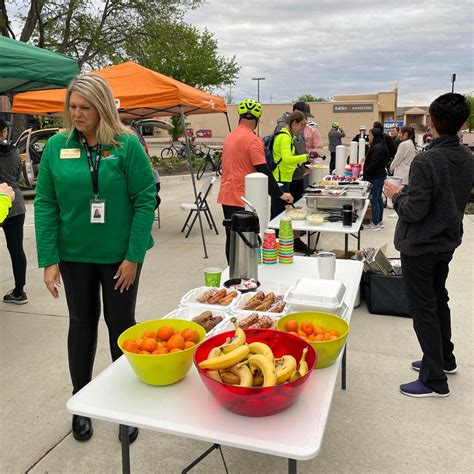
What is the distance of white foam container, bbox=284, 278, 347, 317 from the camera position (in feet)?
6.62

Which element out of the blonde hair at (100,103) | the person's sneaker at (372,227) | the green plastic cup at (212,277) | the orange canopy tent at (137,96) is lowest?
the person's sneaker at (372,227)

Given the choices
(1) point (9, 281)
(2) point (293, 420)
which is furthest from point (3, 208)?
(1) point (9, 281)

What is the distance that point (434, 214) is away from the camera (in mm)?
2527

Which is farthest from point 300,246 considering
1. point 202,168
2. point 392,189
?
point 202,168

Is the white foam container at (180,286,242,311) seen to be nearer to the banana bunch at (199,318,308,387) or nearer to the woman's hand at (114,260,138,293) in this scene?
the woman's hand at (114,260,138,293)

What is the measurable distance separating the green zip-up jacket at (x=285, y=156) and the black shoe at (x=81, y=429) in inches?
145

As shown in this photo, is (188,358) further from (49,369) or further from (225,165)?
(225,165)

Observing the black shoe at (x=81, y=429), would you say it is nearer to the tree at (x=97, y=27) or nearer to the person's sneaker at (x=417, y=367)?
the person's sneaker at (x=417, y=367)

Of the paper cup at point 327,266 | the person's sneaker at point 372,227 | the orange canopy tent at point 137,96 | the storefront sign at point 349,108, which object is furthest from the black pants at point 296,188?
the storefront sign at point 349,108

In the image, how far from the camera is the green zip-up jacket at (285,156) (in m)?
5.31

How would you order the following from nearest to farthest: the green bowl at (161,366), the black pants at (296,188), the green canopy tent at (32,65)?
1. the green bowl at (161,366)
2. the green canopy tent at (32,65)
3. the black pants at (296,188)

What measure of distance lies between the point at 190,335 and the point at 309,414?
1.70 feet

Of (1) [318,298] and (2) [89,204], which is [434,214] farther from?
(2) [89,204]

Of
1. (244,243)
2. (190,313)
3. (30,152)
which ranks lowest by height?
(190,313)
